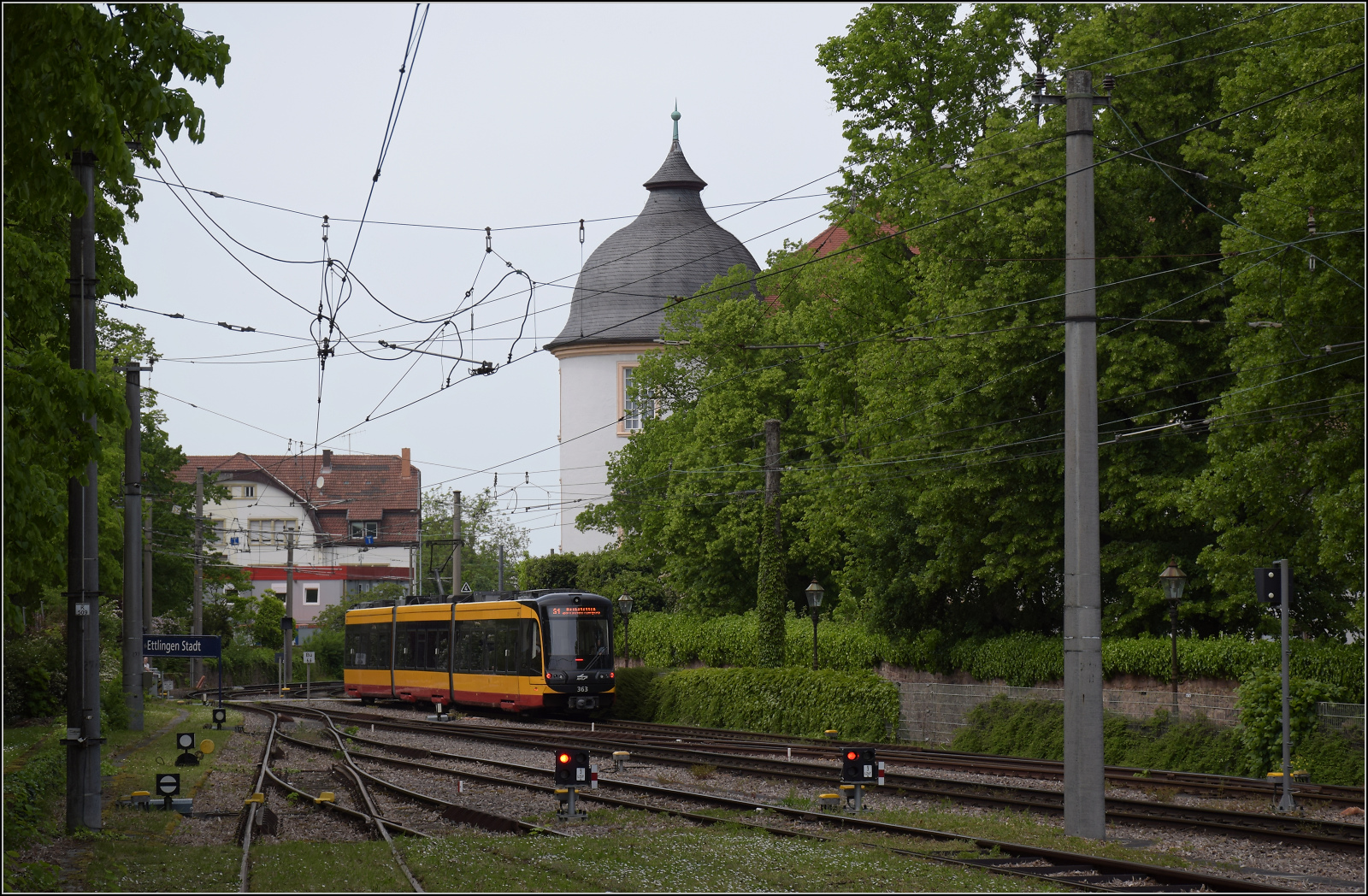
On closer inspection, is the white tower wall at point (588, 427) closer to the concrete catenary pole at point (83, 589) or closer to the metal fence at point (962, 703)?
the metal fence at point (962, 703)

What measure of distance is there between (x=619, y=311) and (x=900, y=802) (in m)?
47.6

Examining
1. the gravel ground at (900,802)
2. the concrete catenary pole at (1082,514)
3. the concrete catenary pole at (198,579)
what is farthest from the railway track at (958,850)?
the concrete catenary pole at (198,579)

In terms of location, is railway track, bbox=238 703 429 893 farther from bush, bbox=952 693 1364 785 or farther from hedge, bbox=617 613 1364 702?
hedge, bbox=617 613 1364 702

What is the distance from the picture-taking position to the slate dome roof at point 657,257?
62.2 metres

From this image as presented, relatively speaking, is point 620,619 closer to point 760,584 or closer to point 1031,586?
point 760,584

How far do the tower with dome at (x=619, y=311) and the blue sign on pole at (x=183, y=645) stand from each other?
35751 mm

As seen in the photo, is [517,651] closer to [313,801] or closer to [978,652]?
[978,652]

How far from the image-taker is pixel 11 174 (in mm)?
9922

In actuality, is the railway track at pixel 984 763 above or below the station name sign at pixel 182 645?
below

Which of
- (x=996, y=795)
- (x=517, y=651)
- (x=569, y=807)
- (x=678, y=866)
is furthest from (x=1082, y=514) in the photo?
(x=517, y=651)

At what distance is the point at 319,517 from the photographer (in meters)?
95.0

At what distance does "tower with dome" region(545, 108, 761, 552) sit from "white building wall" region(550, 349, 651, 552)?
1.6 inches

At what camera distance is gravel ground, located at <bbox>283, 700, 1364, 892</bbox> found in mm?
12859

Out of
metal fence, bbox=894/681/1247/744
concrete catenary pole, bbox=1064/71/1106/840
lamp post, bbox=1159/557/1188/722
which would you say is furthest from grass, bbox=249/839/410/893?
lamp post, bbox=1159/557/1188/722
